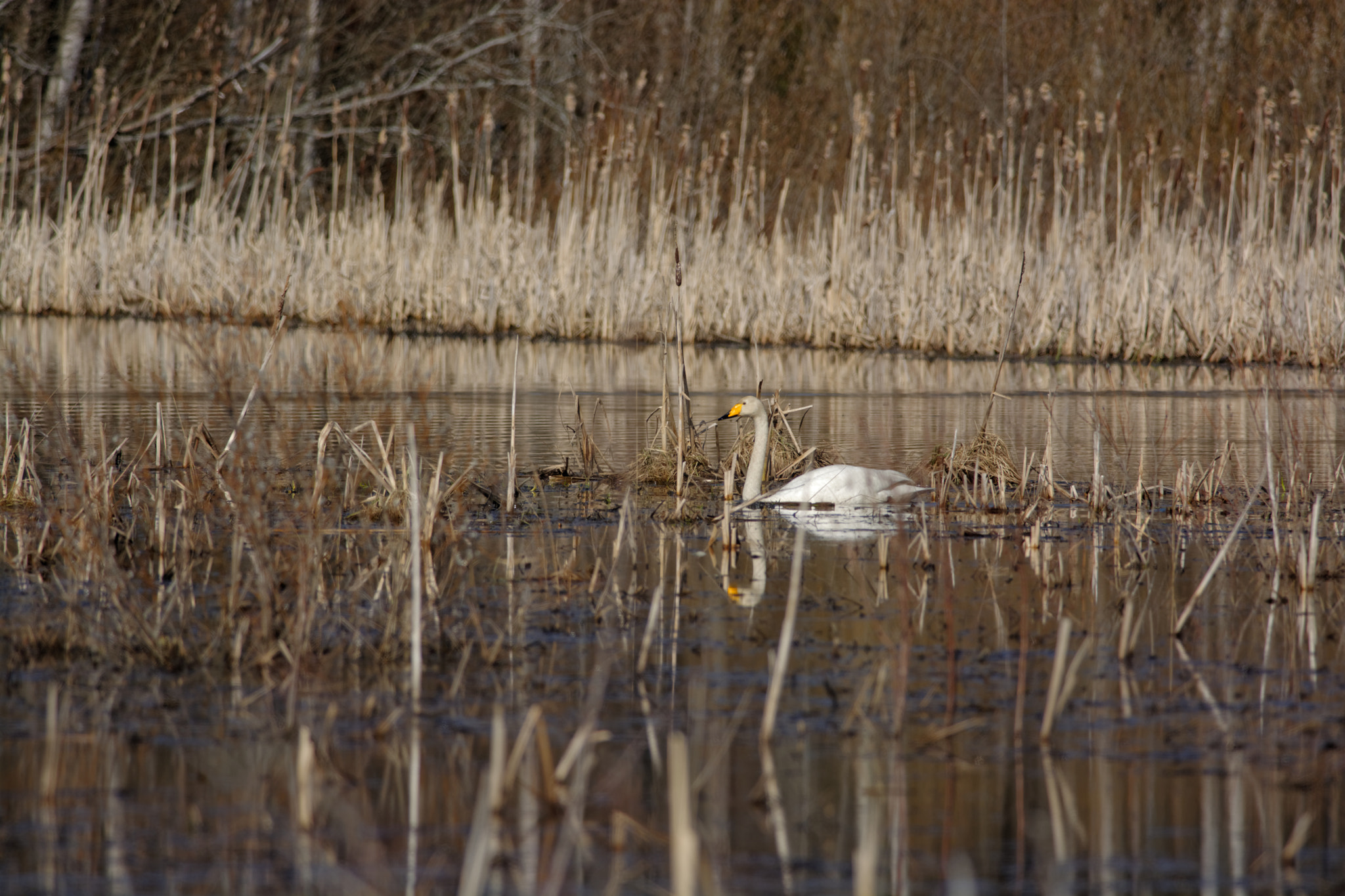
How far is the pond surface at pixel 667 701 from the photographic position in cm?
252

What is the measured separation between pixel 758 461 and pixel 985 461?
0.91 m

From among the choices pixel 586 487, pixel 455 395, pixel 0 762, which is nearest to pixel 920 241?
pixel 455 395

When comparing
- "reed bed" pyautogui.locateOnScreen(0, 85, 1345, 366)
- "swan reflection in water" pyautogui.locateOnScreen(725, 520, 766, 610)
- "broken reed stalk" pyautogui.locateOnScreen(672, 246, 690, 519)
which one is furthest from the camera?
"reed bed" pyautogui.locateOnScreen(0, 85, 1345, 366)

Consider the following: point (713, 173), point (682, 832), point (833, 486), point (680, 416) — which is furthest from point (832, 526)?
point (713, 173)

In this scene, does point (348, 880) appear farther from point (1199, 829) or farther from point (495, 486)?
point (495, 486)

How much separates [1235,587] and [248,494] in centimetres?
272

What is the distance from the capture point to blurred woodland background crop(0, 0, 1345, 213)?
18766 millimetres

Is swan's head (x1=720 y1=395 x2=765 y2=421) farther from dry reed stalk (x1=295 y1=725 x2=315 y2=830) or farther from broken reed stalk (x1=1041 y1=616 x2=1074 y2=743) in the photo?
dry reed stalk (x1=295 y1=725 x2=315 y2=830)

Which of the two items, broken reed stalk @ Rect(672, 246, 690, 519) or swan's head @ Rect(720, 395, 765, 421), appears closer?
broken reed stalk @ Rect(672, 246, 690, 519)

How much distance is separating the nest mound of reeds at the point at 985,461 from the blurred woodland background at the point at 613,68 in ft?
37.7

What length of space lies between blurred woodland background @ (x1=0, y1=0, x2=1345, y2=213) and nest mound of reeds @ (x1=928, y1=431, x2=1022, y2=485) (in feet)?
37.7

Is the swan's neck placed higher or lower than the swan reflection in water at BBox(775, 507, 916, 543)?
higher

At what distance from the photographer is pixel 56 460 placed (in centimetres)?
649

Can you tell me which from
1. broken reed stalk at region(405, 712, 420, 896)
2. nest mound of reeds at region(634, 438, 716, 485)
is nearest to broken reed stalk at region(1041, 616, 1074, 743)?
broken reed stalk at region(405, 712, 420, 896)
